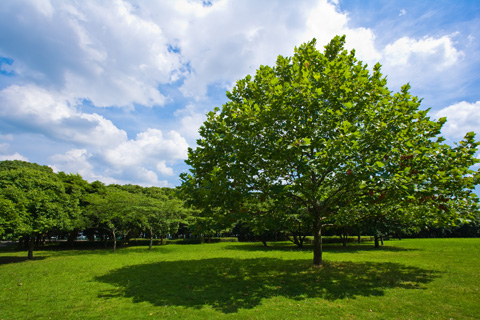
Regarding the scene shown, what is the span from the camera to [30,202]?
22.2 meters

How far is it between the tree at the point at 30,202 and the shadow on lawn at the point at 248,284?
477 inches

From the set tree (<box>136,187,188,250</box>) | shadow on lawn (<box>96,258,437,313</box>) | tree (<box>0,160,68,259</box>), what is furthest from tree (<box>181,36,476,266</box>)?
tree (<box>136,187,188,250</box>)

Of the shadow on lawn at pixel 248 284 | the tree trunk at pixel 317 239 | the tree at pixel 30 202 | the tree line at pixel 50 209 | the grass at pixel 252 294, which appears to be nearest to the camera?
the grass at pixel 252 294

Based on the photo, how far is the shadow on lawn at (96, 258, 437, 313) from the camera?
9641 mm

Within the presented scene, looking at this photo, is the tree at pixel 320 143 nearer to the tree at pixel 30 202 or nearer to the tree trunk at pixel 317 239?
the tree trunk at pixel 317 239

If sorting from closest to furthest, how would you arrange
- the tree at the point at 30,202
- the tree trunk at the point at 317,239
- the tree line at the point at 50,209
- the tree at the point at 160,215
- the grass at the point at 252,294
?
the grass at the point at 252,294
the tree trunk at the point at 317,239
the tree at the point at 30,202
the tree line at the point at 50,209
the tree at the point at 160,215

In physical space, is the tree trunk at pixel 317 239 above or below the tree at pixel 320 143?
below

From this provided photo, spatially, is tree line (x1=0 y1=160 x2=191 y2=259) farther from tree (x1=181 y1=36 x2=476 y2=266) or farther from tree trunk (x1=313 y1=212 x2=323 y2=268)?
tree trunk (x1=313 y1=212 x2=323 y2=268)

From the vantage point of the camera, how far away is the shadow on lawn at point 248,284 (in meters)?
9.64

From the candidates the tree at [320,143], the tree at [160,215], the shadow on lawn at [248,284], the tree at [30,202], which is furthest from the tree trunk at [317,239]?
the tree at [30,202]

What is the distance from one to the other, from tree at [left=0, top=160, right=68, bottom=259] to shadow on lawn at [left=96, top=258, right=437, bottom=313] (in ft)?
39.8

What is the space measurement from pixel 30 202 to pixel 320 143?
26.6 meters

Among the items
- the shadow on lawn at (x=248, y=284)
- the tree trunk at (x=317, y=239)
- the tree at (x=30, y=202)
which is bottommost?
the shadow on lawn at (x=248, y=284)

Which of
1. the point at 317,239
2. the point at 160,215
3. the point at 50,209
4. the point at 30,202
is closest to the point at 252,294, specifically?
the point at 317,239
